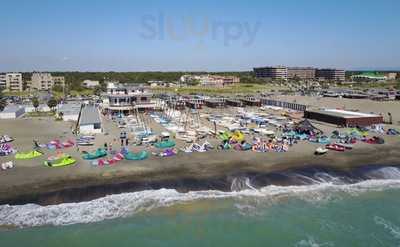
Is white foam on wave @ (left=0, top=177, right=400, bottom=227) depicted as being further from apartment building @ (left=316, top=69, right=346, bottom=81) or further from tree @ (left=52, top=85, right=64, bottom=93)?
apartment building @ (left=316, top=69, right=346, bottom=81)

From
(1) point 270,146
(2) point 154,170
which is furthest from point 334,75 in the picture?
(2) point 154,170

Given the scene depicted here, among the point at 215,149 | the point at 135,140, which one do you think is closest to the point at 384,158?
the point at 215,149

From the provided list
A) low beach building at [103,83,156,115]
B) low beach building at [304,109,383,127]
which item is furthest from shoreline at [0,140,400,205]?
low beach building at [103,83,156,115]

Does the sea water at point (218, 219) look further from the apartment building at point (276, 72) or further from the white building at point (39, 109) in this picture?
the apartment building at point (276, 72)

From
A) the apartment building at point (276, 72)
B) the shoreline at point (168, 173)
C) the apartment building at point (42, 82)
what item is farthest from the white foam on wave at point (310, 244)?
the apartment building at point (276, 72)

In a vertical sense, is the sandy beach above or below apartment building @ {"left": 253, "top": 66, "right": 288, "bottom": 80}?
below

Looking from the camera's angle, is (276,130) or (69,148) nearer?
(69,148)

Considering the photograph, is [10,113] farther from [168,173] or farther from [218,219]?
[218,219]

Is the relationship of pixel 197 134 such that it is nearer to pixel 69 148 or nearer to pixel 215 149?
pixel 215 149

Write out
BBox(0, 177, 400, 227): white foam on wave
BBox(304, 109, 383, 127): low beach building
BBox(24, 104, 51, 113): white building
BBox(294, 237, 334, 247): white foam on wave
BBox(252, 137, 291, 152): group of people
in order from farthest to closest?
1. BBox(24, 104, 51, 113): white building
2. BBox(304, 109, 383, 127): low beach building
3. BBox(252, 137, 291, 152): group of people
4. BBox(0, 177, 400, 227): white foam on wave
5. BBox(294, 237, 334, 247): white foam on wave
